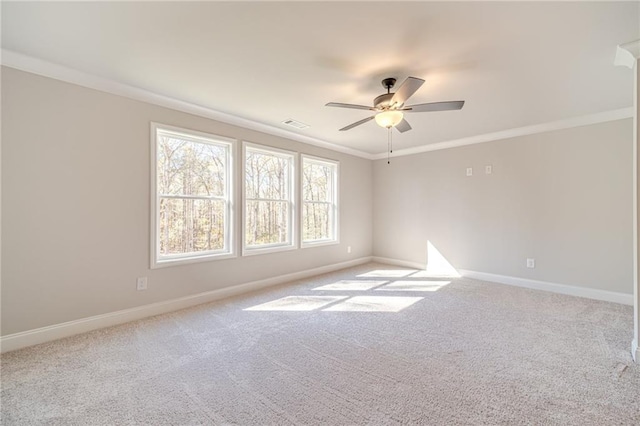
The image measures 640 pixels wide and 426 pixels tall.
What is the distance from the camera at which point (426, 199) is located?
5523 millimetres

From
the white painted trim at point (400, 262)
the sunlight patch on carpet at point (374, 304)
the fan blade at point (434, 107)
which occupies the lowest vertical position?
the sunlight patch on carpet at point (374, 304)

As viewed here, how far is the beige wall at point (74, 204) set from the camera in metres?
2.40

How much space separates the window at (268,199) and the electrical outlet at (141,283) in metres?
1.29

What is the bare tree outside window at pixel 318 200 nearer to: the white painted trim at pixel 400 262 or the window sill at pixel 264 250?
the window sill at pixel 264 250

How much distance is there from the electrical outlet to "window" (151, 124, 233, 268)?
0.18 metres

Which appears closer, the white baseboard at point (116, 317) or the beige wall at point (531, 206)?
the white baseboard at point (116, 317)

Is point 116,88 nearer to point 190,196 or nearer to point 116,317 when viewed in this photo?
point 190,196

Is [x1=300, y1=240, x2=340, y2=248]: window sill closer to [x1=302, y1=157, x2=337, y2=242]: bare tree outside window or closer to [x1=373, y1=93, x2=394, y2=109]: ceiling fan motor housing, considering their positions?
[x1=302, y1=157, x2=337, y2=242]: bare tree outside window

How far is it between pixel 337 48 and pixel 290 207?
2888 millimetres

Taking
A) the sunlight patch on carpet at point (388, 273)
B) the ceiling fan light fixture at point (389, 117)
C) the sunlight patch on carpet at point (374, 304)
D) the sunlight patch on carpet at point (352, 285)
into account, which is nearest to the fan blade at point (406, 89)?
the ceiling fan light fixture at point (389, 117)

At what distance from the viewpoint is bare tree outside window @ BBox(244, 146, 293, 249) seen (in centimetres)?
422

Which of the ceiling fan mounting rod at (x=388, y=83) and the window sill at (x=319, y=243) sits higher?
the ceiling fan mounting rod at (x=388, y=83)

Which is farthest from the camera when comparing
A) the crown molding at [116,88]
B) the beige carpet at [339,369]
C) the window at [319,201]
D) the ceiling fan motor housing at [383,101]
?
the window at [319,201]

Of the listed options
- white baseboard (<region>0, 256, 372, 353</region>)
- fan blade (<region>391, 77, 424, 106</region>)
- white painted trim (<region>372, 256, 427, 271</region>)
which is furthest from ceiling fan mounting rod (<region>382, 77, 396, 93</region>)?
white painted trim (<region>372, 256, 427, 271</region>)
